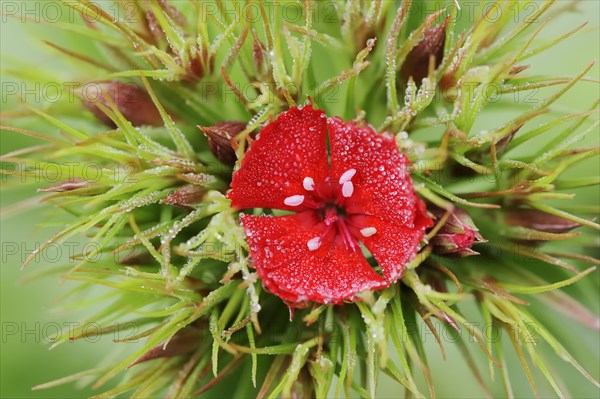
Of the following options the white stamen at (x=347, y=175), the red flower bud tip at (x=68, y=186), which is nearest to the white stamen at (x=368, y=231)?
the white stamen at (x=347, y=175)

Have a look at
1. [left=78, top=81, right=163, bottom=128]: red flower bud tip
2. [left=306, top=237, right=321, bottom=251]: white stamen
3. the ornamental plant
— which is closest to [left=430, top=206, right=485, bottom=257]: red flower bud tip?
the ornamental plant

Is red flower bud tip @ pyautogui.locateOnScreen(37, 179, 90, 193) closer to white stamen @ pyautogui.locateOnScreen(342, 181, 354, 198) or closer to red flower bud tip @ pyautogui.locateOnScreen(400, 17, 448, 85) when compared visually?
white stamen @ pyautogui.locateOnScreen(342, 181, 354, 198)

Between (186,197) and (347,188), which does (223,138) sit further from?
(347,188)

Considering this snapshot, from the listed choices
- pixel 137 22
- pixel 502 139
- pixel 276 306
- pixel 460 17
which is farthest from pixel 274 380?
pixel 460 17

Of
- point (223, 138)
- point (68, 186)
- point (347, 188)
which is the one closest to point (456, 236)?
point (347, 188)

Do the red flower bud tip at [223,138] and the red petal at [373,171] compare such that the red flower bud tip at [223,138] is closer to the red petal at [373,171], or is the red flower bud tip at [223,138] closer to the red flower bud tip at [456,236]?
the red petal at [373,171]

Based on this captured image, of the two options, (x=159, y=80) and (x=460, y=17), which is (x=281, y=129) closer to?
(x=159, y=80)

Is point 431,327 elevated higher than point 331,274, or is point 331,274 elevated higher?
point 331,274

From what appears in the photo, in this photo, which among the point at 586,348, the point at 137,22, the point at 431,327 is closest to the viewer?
the point at 431,327
